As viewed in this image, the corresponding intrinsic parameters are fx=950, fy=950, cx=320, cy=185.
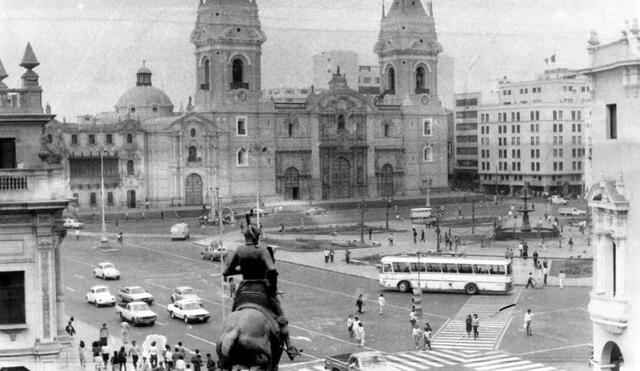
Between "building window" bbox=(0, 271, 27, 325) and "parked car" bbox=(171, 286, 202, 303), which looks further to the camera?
"parked car" bbox=(171, 286, 202, 303)

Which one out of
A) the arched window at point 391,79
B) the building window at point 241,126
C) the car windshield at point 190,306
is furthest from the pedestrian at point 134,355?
the arched window at point 391,79

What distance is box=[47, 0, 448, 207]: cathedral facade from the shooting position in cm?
8988

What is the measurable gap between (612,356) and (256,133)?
74.5m

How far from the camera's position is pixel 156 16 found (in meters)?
82.5

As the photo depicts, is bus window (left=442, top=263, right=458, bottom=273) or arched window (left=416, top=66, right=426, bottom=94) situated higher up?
arched window (left=416, top=66, right=426, bottom=94)

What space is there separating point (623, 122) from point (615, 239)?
294 cm

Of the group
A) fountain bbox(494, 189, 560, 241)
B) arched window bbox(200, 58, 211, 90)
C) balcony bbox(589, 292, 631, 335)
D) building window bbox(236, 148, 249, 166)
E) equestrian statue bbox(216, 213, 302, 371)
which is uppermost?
arched window bbox(200, 58, 211, 90)

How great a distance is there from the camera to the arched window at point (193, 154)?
9238 centimetres

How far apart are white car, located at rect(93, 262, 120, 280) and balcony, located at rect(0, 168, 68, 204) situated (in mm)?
23708

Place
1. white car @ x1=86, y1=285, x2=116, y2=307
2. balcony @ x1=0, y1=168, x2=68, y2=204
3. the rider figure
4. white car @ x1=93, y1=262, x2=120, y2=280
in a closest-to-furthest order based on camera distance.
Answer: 1. the rider figure
2. balcony @ x1=0, y1=168, x2=68, y2=204
3. white car @ x1=86, y1=285, x2=116, y2=307
4. white car @ x1=93, y1=262, x2=120, y2=280

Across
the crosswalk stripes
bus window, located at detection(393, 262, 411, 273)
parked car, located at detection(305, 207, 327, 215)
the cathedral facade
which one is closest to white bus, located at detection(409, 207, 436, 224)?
parked car, located at detection(305, 207, 327, 215)

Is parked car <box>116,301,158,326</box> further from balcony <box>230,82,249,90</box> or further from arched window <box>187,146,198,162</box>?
balcony <box>230,82,249,90</box>

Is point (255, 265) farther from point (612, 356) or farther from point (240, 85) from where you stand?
point (240, 85)

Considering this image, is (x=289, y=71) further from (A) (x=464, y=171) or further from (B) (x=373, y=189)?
(A) (x=464, y=171)
